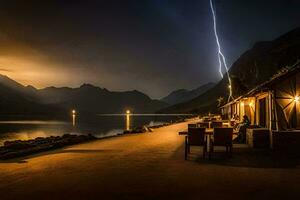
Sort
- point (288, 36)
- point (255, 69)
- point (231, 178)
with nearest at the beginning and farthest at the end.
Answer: point (231, 178) < point (255, 69) < point (288, 36)

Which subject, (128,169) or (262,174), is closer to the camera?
(262,174)

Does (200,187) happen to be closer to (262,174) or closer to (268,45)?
(262,174)

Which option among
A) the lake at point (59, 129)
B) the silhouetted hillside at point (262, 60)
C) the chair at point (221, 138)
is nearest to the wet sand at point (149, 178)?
the chair at point (221, 138)

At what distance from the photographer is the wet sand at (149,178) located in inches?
259

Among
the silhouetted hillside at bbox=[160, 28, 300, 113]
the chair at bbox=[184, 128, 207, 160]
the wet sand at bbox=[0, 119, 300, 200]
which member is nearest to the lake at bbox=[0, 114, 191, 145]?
the silhouetted hillside at bbox=[160, 28, 300, 113]

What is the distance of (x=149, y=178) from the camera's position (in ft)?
26.4

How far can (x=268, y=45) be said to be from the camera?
15338 cm

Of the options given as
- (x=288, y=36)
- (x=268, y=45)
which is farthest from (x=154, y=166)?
(x=268, y=45)

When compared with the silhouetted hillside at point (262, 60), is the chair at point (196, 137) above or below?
below

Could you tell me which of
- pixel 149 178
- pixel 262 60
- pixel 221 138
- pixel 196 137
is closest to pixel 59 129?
pixel 196 137

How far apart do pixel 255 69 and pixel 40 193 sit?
122657 mm

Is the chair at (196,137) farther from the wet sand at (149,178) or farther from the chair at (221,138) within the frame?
the wet sand at (149,178)

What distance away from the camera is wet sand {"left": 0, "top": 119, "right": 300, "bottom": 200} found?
21.6 feet

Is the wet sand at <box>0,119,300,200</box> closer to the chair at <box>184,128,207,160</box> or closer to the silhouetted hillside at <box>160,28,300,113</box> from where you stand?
the chair at <box>184,128,207,160</box>
